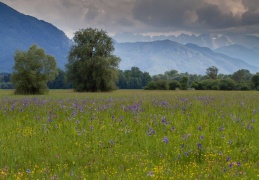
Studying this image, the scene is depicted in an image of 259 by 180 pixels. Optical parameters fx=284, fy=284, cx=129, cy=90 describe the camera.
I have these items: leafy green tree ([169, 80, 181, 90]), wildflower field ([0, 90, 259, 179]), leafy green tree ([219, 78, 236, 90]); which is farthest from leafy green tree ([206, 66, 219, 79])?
wildflower field ([0, 90, 259, 179])

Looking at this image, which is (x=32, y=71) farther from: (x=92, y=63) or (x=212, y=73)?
(x=212, y=73)

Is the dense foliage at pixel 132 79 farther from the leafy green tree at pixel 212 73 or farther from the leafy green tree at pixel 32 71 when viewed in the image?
the leafy green tree at pixel 32 71

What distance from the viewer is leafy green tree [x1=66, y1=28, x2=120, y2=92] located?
2399 inches

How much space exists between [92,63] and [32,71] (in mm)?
13071

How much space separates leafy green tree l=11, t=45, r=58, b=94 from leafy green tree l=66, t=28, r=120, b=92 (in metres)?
7.63

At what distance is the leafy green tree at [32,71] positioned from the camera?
54.5 m

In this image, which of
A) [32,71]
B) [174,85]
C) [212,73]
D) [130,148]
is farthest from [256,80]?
[130,148]

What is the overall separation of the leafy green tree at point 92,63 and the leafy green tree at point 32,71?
25.0ft

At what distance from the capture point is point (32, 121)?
1091 centimetres

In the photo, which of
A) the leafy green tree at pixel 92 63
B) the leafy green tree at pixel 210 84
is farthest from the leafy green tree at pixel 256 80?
the leafy green tree at pixel 92 63

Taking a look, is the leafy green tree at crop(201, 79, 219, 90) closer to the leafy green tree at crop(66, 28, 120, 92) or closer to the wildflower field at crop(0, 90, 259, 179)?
the leafy green tree at crop(66, 28, 120, 92)

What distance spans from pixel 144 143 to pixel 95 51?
58697 millimetres

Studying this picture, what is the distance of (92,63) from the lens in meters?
61.6

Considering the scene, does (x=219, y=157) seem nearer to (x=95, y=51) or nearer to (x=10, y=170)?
(x=10, y=170)
